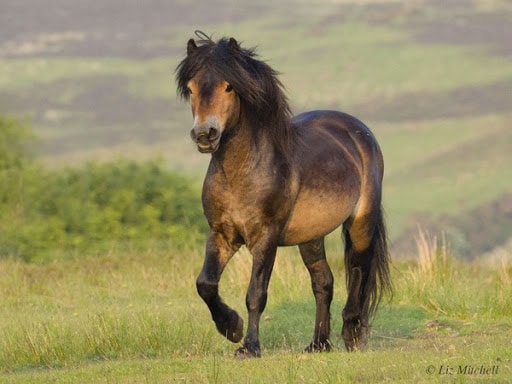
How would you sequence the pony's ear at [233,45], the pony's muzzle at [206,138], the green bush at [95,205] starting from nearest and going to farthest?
the pony's muzzle at [206,138], the pony's ear at [233,45], the green bush at [95,205]

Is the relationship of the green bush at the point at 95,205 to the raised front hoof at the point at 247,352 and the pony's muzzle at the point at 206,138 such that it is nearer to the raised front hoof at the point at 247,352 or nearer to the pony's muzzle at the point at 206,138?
the raised front hoof at the point at 247,352

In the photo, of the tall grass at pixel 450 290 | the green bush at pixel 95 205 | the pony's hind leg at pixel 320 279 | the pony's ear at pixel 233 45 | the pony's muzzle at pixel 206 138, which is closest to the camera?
the pony's muzzle at pixel 206 138

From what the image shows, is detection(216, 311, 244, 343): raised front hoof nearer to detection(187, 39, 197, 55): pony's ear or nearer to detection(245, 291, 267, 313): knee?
detection(245, 291, 267, 313): knee

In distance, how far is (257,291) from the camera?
30.2 ft

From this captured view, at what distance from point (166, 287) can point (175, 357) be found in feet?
20.8

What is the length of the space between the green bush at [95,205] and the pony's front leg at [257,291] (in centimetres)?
2317

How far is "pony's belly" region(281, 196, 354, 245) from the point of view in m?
9.66

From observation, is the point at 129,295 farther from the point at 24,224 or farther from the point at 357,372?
the point at 24,224

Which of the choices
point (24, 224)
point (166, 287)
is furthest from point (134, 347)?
point (24, 224)

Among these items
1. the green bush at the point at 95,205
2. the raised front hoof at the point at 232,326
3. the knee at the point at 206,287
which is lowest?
the green bush at the point at 95,205

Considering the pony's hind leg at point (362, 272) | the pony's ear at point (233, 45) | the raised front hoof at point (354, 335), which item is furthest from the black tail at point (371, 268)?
the pony's ear at point (233, 45)

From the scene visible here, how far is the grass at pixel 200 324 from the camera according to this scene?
27.3 feet

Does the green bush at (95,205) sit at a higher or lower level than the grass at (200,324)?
lower

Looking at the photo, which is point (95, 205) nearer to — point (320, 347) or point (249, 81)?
point (320, 347)
